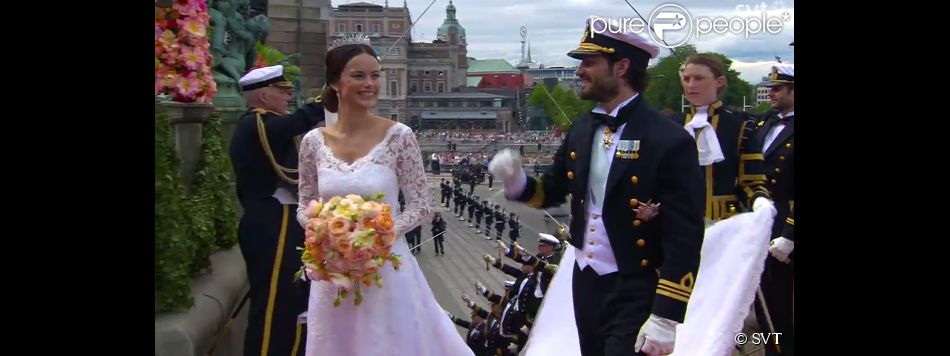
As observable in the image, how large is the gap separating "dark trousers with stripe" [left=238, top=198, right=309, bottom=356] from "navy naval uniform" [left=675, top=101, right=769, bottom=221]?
264 cm

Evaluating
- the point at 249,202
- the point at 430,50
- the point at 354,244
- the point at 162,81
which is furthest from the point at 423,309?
the point at 430,50

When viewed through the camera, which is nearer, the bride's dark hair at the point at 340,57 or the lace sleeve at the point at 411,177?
the lace sleeve at the point at 411,177

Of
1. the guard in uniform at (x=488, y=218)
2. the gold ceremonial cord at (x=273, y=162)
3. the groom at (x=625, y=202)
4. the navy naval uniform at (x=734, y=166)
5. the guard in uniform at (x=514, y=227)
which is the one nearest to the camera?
the groom at (x=625, y=202)

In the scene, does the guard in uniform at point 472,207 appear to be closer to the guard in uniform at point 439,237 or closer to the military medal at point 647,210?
the guard in uniform at point 439,237

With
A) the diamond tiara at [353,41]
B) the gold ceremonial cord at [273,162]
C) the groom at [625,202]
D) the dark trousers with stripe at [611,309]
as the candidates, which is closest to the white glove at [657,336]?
the groom at [625,202]

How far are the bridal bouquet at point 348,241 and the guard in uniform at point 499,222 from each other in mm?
3001

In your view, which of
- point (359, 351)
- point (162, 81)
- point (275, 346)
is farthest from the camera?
point (162, 81)

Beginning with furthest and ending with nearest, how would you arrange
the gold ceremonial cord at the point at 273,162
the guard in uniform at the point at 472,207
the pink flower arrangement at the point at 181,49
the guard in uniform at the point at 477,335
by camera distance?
1. the guard in uniform at the point at 472,207
2. the guard in uniform at the point at 477,335
3. the pink flower arrangement at the point at 181,49
4. the gold ceremonial cord at the point at 273,162

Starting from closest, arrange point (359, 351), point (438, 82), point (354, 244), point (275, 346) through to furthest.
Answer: point (354, 244), point (359, 351), point (275, 346), point (438, 82)

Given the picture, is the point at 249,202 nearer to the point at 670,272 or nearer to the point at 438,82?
the point at 670,272

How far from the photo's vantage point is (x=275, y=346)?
5914 mm

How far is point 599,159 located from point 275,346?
7.05ft

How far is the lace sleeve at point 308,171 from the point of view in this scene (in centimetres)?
535
